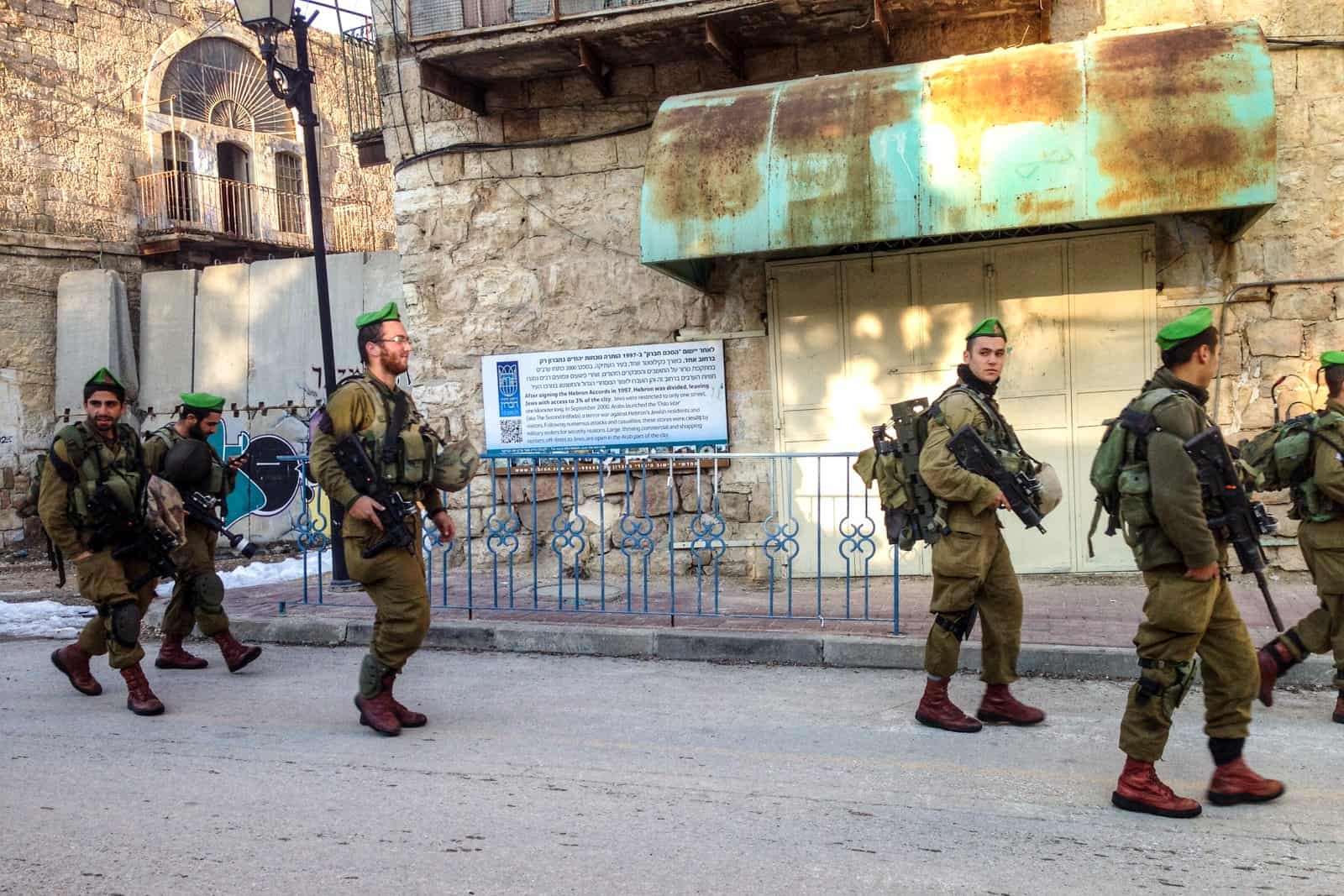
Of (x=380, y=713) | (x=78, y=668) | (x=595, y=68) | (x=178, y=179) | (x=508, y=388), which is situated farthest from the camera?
(x=178, y=179)

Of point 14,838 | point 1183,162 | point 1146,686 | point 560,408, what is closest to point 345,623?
point 560,408

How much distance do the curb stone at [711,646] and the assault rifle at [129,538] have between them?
139cm

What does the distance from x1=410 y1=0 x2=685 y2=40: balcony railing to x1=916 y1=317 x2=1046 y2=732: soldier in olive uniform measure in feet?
17.4

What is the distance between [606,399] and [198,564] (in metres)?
4.03

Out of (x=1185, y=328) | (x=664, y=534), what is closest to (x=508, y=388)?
(x=664, y=534)

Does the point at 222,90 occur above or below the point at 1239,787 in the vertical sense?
above

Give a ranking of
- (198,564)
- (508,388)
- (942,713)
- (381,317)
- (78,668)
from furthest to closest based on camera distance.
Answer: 1. (508,388)
2. (198,564)
3. (78,668)
4. (381,317)
5. (942,713)

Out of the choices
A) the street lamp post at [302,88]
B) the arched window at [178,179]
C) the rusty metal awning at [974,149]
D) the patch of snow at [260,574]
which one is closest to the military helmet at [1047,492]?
the rusty metal awning at [974,149]

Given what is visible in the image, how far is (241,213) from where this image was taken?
65.4ft

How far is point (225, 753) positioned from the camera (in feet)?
16.1

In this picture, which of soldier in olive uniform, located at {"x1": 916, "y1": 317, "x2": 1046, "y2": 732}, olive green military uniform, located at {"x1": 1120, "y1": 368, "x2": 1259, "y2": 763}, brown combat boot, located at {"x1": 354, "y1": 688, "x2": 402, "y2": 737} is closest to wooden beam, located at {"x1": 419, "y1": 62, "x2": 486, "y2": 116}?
brown combat boot, located at {"x1": 354, "y1": 688, "x2": 402, "y2": 737}

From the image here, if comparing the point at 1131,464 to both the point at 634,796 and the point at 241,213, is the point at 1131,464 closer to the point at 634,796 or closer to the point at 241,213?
the point at 634,796

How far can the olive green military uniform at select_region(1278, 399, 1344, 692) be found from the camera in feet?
16.1

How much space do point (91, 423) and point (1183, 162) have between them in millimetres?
7009
